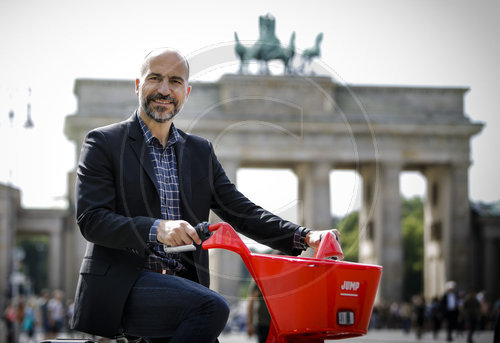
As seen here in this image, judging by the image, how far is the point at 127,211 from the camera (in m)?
3.97

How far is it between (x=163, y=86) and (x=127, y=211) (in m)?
0.59

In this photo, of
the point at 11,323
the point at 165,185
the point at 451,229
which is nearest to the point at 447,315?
the point at 11,323

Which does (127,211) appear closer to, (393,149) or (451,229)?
(393,149)

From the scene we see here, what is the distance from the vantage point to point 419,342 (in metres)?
28.2

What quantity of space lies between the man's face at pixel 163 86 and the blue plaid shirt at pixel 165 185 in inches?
5.2

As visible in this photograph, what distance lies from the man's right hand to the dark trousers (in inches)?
10.1

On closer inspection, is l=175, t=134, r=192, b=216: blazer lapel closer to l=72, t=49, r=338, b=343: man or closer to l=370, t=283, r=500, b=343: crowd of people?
l=72, t=49, r=338, b=343: man

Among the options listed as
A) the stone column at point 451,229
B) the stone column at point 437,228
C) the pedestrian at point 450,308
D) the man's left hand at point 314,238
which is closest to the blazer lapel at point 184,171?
the man's left hand at point 314,238

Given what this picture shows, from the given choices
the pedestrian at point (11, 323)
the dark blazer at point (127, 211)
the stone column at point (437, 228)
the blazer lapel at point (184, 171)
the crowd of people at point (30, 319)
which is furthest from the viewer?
the stone column at point (437, 228)

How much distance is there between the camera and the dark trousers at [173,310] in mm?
3656

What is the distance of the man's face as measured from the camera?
4090mm

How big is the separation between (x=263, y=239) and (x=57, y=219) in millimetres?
62025

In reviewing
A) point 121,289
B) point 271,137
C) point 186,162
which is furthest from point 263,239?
point 271,137

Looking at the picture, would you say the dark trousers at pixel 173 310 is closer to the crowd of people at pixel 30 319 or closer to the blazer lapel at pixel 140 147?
the blazer lapel at pixel 140 147
